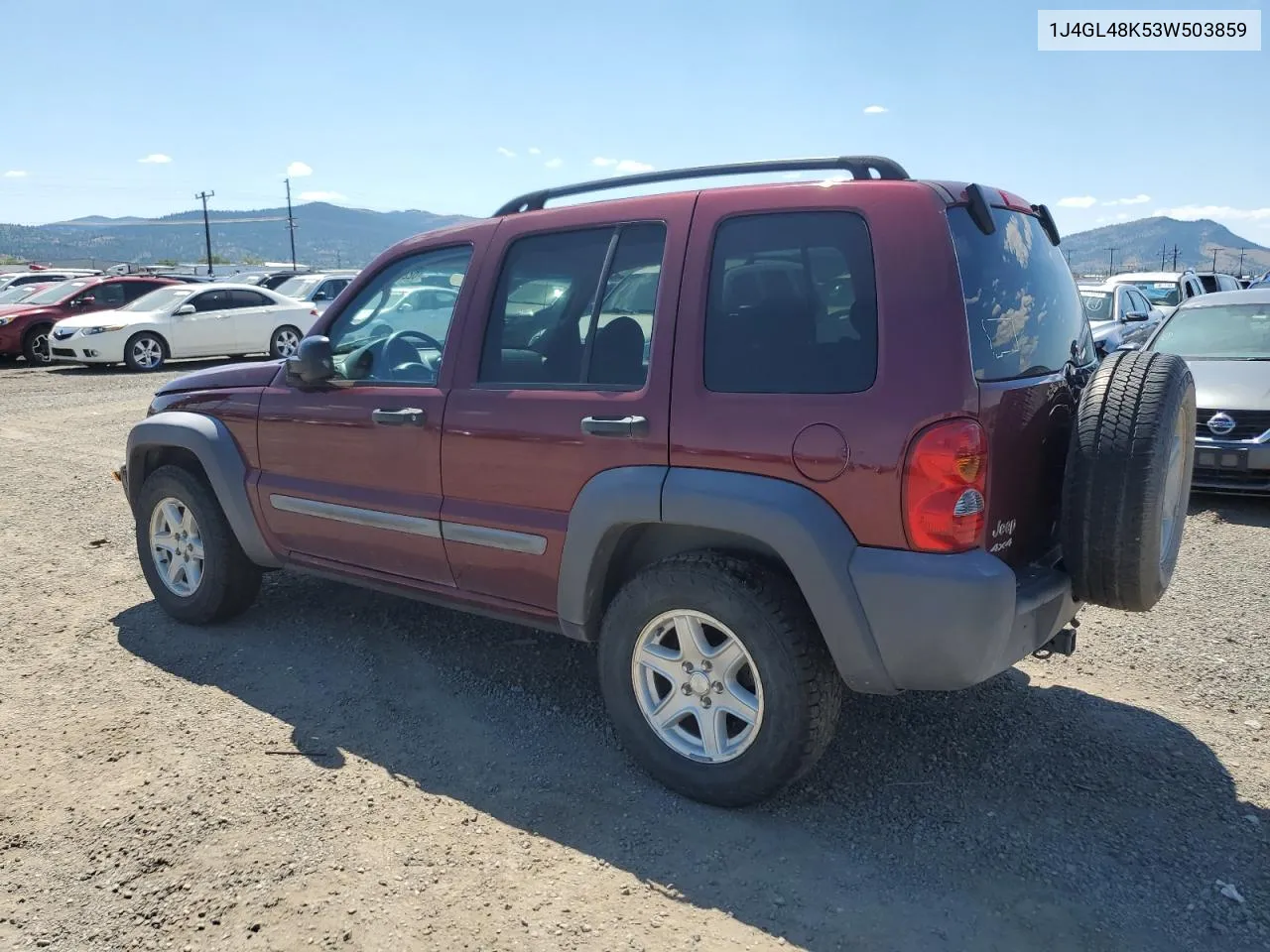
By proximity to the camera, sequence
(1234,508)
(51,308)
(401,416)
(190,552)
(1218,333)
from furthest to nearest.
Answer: (51,308) < (1218,333) < (1234,508) < (190,552) < (401,416)

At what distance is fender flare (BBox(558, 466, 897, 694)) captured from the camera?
2.80 meters

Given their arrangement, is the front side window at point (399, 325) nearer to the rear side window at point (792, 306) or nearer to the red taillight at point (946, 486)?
the rear side window at point (792, 306)

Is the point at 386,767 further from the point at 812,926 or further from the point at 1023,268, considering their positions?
the point at 1023,268

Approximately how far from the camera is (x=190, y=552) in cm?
474

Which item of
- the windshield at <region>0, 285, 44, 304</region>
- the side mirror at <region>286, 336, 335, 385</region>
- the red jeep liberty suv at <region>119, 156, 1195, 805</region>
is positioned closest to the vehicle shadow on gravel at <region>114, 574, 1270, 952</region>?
the red jeep liberty suv at <region>119, 156, 1195, 805</region>

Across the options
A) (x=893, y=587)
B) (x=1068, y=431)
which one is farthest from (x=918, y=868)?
(x=1068, y=431)

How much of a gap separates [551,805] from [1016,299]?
2201 mm

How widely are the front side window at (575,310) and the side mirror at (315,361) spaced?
78 centimetres

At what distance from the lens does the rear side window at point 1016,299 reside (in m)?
2.83

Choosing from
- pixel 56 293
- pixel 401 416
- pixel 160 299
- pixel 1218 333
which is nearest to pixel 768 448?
pixel 401 416

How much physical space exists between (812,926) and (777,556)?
1.06m

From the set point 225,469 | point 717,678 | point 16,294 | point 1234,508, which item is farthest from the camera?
point 16,294

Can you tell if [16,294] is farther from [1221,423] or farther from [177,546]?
[1221,423]

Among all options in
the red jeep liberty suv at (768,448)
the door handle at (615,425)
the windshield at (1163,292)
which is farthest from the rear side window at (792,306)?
the windshield at (1163,292)
